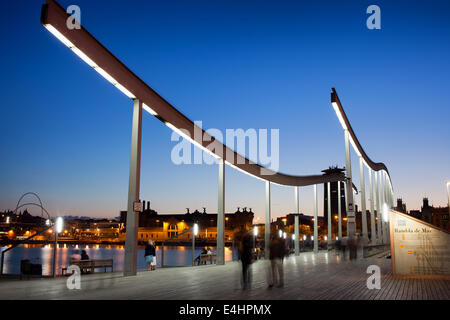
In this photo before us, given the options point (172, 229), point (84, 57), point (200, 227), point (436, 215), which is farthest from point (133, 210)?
point (436, 215)

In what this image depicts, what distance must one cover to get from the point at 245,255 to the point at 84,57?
7.50m

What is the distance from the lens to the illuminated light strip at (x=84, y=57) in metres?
10.8

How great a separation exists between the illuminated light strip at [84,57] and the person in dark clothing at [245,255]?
21.5 ft

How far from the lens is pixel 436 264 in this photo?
1298 centimetres

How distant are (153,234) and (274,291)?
137073 mm

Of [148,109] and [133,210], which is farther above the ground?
[148,109]

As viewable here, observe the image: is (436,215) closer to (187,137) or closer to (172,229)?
(172,229)

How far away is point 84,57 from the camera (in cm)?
1191

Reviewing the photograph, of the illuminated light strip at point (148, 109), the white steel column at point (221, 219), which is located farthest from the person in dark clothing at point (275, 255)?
the white steel column at point (221, 219)

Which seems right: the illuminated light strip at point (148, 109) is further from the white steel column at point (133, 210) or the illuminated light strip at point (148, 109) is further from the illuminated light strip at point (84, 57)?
the white steel column at point (133, 210)
